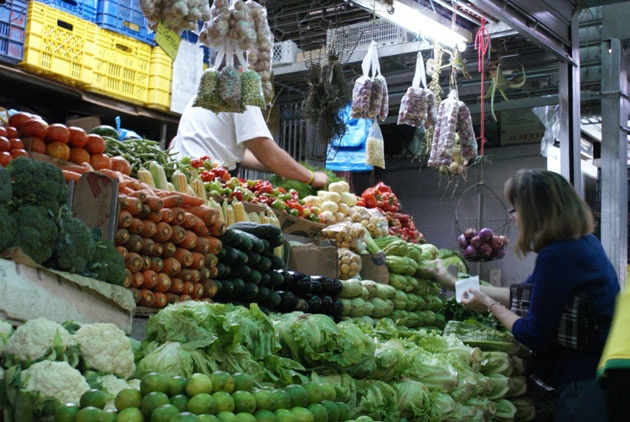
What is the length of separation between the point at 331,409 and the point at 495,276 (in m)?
9.77

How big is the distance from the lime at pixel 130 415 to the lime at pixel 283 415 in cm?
42

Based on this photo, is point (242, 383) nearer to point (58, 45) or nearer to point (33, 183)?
point (33, 183)

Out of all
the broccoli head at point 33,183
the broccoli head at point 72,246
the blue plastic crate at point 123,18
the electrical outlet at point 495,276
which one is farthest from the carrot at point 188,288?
the electrical outlet at point 495,276

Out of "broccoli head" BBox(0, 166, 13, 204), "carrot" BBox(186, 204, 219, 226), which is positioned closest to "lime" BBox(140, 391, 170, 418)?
"broccoli head" BBox(0, 166, 13, 204)

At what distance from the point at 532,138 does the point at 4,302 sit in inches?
397

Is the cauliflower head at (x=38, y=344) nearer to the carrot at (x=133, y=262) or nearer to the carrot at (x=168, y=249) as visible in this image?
the carrot at (x=133, y=262)

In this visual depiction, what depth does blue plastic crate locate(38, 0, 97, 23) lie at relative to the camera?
6.24 meters

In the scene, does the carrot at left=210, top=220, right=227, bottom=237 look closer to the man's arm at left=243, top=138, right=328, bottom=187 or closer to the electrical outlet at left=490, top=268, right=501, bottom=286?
the man's arm at left=243, top=138, right=328, bottom=187

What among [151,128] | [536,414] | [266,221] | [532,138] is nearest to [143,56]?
[151,128]

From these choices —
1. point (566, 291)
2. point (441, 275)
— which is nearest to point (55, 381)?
point (566, 291)

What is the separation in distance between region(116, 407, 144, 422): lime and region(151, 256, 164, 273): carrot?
1.37m

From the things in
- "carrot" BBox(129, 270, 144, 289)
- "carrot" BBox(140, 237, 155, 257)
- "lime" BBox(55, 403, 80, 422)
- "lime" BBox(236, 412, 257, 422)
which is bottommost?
"lime" BBox(236, 412, 257, 422)

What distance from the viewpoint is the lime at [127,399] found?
1.99m

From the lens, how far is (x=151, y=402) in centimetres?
198
